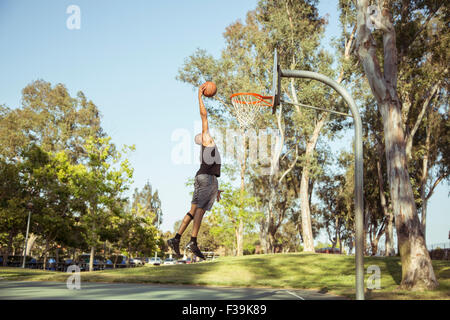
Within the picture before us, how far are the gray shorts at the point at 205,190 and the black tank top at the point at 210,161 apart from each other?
85mm

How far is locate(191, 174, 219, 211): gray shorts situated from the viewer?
19.1 feet

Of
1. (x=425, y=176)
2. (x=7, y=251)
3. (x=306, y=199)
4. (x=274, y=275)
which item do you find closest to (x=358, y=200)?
(x=274, y=275)

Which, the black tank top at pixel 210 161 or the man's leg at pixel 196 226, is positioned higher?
the black tank top at pixel 210 161

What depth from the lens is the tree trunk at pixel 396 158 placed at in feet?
52.0

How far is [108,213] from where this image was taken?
41375mm

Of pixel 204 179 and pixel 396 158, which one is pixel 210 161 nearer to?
pixel 204 179

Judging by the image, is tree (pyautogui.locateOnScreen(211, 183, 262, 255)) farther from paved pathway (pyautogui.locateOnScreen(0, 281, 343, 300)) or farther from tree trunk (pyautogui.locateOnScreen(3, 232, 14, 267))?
paved pathway (pyautogui.locateOnScreen(0, 281, 343, 300))

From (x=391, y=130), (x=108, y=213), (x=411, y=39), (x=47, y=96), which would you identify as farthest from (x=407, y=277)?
(x=47, y=96)

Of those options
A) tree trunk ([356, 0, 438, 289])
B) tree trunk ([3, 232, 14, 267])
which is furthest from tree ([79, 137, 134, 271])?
tree trunk ([356, 0, 438, 289])

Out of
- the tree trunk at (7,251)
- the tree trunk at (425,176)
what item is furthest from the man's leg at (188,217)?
the tree trunk at (425,176)

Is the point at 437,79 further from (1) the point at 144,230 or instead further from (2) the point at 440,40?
(1) the point at 144,230

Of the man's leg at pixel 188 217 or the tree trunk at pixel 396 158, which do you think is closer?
the man's leg at pixel 188 217

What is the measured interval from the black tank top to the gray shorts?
0.09 meters

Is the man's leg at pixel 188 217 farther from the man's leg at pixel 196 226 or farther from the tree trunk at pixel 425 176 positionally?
the tree trunk at pixel 425 176
